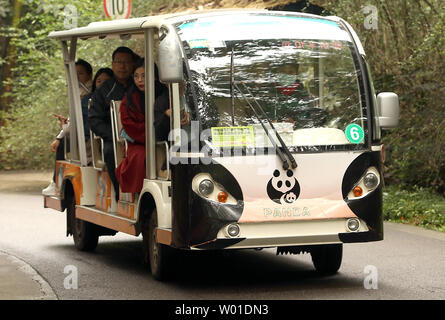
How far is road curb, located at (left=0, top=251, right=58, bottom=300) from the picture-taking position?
953cm

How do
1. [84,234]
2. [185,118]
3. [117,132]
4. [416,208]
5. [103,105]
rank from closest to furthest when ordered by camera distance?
[185,118]
[117,132]
[103,105]
[84,234]
[416,208]

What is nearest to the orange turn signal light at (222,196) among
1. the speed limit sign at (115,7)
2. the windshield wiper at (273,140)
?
the windshield wiper at (273,140)

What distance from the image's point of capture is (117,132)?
458 inches

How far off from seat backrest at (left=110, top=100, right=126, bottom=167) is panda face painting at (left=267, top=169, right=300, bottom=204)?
2630 millimetres

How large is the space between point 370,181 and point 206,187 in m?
1.53

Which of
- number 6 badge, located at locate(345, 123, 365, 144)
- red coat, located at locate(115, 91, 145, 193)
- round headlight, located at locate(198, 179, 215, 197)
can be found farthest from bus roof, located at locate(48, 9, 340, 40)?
round headlight, located at locate(198, 179, 215, 197)

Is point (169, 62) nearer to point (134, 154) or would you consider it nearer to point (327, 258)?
point (134, 154)

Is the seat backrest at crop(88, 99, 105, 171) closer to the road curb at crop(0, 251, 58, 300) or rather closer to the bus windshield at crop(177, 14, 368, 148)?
the road curb at crop(0, 251, 58, 300)

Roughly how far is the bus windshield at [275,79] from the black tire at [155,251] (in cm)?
128

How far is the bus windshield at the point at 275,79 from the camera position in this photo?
9.55m

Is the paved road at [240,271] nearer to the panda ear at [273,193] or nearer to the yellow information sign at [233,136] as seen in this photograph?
the panda ear at [273,193]

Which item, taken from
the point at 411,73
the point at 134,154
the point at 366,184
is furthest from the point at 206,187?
the point at 411,73

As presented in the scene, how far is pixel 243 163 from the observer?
936 cm

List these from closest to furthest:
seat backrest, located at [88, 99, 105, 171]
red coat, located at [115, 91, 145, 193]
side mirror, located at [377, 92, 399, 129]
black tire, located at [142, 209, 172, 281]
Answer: side mirror, located at [377, 92, 399, 129]
black tire, located at [142, 209, 172, 281]
red coat, located at [115, 91, 145, 193]
seat backrest, located at [88, 99, 105, 171]
